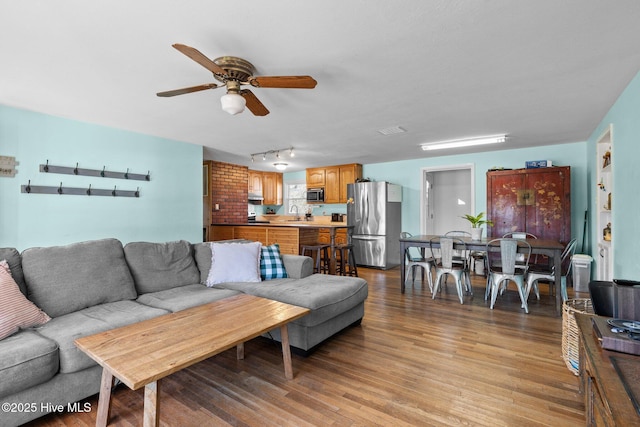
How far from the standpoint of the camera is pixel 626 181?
2.66 metres

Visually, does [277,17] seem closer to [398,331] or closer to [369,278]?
[398,331]

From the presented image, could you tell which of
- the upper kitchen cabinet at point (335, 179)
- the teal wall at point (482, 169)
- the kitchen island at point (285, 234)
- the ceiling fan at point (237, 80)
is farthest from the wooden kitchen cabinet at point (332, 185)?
the ceiling fan at point (237, 80)

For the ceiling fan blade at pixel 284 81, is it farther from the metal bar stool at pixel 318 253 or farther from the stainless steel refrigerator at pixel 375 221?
the stainless steel refrigerator at pixel 375 221

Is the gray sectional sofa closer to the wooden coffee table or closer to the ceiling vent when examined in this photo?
the wooden coffee table

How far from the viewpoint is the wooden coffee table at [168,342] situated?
1.32 m

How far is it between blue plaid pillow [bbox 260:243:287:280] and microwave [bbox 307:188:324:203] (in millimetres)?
3995

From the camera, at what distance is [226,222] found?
6.46 meters

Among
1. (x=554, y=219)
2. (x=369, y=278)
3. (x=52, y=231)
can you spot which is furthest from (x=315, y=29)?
(x=554, y=219)

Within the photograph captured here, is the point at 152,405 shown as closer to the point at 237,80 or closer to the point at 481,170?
the point at 237,80

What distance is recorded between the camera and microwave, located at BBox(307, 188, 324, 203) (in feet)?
23.7

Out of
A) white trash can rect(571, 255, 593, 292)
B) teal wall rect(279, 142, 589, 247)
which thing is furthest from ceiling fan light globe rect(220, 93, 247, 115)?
white trash can rect(571, 255, 593, 292)

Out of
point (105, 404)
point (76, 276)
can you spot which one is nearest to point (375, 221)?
point (76, 276)

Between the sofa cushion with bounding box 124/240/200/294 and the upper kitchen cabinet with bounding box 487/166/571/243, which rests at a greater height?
the upper kitchen cabinet with bounding box 487/166/571/243

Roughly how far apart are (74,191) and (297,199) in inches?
199
